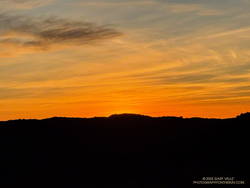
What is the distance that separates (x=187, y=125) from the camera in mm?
52438

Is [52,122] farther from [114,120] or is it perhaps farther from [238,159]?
[238,159]

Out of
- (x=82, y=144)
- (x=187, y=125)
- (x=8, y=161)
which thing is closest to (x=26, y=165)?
(x=8, y=161)

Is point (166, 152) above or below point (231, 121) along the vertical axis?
below

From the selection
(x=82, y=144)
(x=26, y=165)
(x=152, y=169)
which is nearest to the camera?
(x=152, y=169)

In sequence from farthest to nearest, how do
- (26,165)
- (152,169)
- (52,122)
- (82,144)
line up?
(52,122)
(82,144)
(26,165)
(152,169)

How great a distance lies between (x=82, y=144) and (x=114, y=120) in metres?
5.84

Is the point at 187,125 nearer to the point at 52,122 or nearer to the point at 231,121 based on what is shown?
the point at 231,121

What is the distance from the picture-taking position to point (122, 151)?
161ft

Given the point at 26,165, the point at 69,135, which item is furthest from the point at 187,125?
the point at 26,165

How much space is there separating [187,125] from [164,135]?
2938 millimetres

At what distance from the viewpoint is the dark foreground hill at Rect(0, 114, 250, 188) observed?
42812mm

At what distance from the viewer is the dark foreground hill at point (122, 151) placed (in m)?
42.8

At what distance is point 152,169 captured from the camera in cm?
4403

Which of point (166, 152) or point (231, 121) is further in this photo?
point (231, 121)
